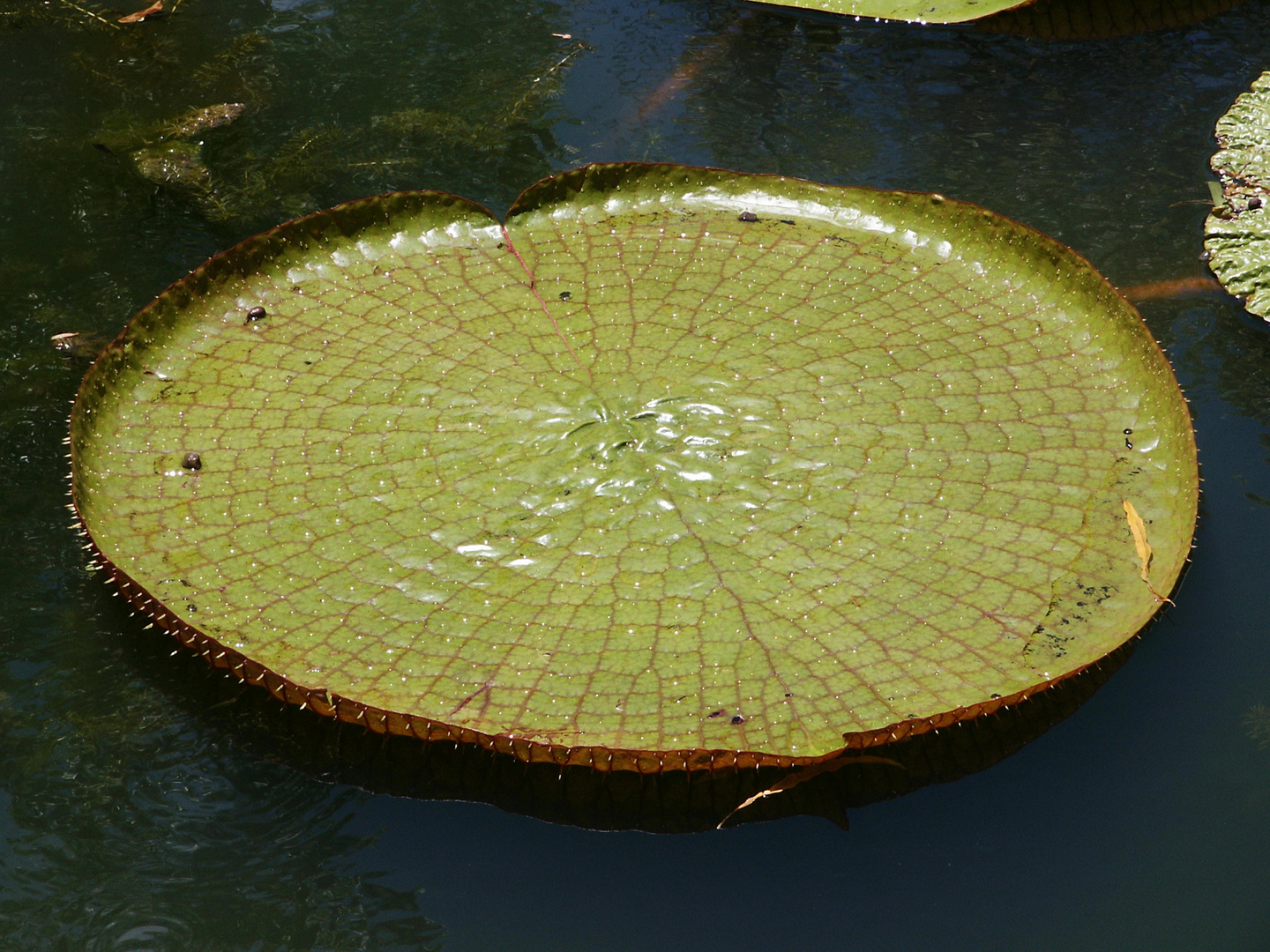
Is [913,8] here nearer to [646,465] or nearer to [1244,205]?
[1244,205]

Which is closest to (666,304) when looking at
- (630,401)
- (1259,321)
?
(630,401)

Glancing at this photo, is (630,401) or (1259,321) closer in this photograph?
(630,401)

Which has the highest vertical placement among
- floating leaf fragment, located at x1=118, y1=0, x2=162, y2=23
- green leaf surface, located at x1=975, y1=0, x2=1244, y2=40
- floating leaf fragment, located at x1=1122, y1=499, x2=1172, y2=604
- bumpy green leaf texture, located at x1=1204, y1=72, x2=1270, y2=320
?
green leaf surface, located at x1=975, y1=0, x2=1244, y2=40

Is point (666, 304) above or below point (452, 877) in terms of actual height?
above

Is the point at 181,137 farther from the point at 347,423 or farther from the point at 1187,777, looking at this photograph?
the point at 1187,777

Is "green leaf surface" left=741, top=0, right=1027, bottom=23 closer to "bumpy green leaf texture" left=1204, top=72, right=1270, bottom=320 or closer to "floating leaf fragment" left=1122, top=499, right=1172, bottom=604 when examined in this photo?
"bumpy green leaf texture" left=1204, top=72, right=1270, bottom=320

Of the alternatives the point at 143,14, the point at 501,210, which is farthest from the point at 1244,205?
the point at 143,14

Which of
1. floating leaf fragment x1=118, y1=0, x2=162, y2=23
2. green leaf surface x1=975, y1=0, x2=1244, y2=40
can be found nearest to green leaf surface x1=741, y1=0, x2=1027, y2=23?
green leaf surface x1=975, y1=0, x2=1244, y2=40
